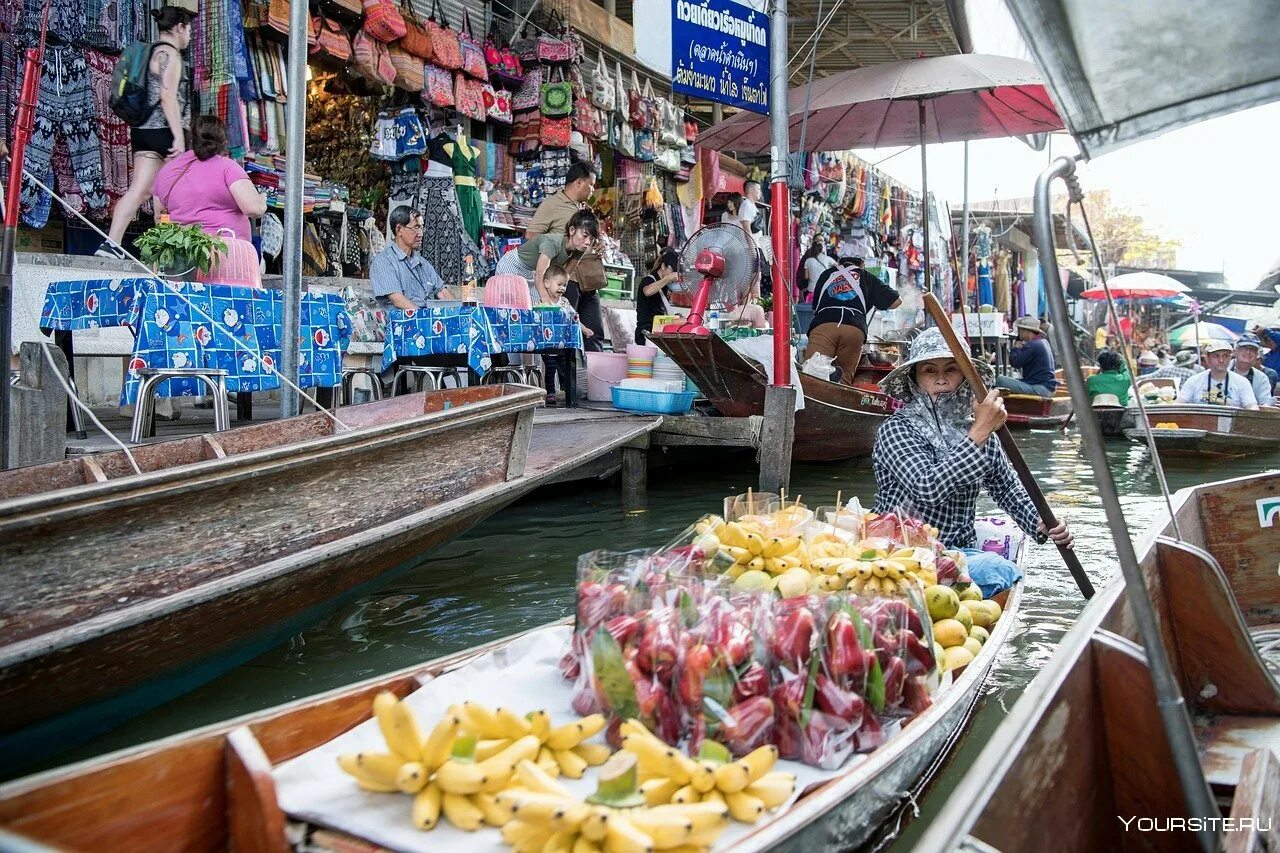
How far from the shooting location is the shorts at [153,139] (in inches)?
258

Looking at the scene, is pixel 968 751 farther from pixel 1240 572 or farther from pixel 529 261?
pixel 529 261

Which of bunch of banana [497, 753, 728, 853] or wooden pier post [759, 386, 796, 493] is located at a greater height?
wooden pier post [759, 386, 796, 493]

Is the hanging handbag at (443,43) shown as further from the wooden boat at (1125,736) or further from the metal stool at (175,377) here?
the wooden boat at (1125,736)

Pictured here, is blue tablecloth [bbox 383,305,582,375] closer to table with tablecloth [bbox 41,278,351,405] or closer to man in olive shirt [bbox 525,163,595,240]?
table with tablecloth [bbox 41,278,351,405]

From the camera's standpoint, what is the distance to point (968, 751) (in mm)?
3461

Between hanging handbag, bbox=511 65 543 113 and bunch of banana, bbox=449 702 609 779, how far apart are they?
9674mm

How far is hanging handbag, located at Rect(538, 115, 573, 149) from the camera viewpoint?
10.7 m

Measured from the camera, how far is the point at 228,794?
1.99 metres

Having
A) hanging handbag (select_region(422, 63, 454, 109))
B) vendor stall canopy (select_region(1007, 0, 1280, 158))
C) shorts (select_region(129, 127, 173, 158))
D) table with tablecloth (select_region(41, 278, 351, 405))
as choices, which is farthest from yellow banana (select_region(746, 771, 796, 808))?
hanging handbag (select_region(422, 63, 454, 109))

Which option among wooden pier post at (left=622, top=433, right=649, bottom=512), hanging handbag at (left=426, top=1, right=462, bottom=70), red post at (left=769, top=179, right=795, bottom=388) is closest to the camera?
red post at (left=769, top=179, right=795, bottom=388)

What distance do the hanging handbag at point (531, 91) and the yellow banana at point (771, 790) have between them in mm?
9919

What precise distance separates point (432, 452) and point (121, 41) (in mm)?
5142

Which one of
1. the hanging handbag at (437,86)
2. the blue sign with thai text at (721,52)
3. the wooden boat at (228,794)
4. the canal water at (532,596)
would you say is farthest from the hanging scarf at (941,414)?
the hanging handbag at (437,86)

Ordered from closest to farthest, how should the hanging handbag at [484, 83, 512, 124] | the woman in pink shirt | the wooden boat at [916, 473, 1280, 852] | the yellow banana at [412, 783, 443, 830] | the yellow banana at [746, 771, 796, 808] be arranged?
the wooden boat at [916, 473, 1280, 852], the yellow banana at [412, 783, 443, 830], the yellow banana at [746, 771, 796, 808], the woman in pink shirt, the hanging handbag at [484, 83, 512, 124]
